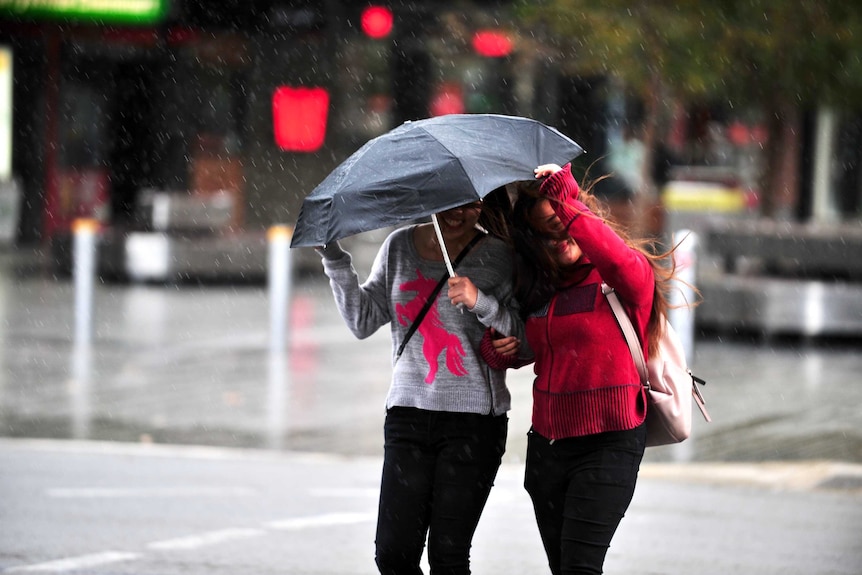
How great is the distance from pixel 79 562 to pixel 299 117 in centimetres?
1726

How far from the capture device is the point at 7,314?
16016mm

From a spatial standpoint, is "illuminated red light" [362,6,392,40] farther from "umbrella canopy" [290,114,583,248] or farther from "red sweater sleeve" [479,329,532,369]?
"red sweater sleeve" [479,329,532,369]

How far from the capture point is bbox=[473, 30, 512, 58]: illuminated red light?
83.2 feet

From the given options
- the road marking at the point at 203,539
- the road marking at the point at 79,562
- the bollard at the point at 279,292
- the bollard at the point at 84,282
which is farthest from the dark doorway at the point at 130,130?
the road marking at the point at 79,562

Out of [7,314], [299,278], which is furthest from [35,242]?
[7,314]

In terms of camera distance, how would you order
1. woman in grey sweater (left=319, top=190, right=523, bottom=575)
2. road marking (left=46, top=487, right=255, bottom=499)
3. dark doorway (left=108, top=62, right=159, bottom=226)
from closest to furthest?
woman in grey sweater (left=319, top=190, right=523, bottom=575) → road marking (left=46, top=487, right=255, bottom=499) → dark doorway (left=108, top=62, right=159, bottom=226)

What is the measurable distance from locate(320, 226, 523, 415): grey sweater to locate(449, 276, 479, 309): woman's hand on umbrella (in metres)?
0.10

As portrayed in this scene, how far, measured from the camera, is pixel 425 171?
4.24m

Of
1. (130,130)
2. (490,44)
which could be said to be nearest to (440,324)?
(490,44)

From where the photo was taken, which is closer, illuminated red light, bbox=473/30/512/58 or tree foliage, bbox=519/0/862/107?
tree foliage, bbox=519/0/862/107

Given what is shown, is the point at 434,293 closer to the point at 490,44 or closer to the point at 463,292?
the point at 463,292

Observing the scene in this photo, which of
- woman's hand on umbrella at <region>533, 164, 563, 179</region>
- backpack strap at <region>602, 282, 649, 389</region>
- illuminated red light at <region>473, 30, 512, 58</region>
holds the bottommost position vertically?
backpack strap at <region>602, 282, 649, 389</region>

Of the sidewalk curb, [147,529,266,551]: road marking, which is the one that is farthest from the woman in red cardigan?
the sidewalk curb

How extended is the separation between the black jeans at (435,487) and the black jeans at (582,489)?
0.55 feet
